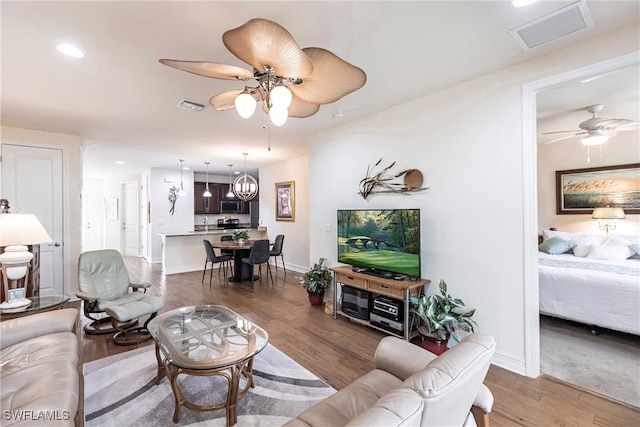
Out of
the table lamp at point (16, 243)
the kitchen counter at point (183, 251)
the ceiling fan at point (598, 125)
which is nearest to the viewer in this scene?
the table lamp at point (16, 243)

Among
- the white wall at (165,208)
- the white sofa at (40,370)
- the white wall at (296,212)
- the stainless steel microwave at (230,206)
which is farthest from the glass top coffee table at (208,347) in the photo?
the stainless steel microwave at (230,206)

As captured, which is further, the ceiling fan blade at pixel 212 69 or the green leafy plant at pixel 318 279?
the green leafy plant at pixel 318 279

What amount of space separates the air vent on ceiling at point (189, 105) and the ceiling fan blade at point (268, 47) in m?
1.98

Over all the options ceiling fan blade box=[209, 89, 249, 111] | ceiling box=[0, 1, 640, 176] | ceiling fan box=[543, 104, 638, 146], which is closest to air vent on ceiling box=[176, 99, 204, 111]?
ceiling box=[0, 1, 640, 176]

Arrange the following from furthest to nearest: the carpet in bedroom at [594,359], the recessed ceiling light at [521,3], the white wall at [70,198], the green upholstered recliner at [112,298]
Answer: the white wall at [70,198]
the green upholstered recliner at [112,298]
the carpet in bedroom at [594,359]
the recessed ceiling light at [521,3]

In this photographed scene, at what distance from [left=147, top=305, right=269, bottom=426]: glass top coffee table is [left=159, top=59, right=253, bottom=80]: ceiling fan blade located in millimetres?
1830

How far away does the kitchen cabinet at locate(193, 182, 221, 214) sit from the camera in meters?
8.73

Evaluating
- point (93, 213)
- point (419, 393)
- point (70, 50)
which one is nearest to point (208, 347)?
point (419, 393)

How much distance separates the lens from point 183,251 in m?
6.55

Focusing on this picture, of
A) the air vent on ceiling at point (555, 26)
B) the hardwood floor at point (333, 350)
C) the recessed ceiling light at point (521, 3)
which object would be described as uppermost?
the air vent on ceiling at point (555, 26)

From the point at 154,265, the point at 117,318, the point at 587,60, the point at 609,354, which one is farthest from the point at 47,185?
the point at 609,354

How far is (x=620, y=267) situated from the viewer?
3.15 meters

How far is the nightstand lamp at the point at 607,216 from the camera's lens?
14.1ft

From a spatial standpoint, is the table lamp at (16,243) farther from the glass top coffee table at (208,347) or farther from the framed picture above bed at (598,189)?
the framed picture above bed at (598,189)
